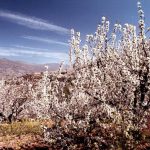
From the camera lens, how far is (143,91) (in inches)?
502

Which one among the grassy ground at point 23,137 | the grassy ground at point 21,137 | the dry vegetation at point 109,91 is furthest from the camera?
the grassy ground at point 21,137

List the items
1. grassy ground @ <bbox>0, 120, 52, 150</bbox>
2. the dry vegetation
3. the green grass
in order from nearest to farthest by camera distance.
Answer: the dry vegetation < grassy ground @ <bbox>0, 120, 52, 150</bbox> < the green grass

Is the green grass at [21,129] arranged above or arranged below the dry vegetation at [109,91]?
below

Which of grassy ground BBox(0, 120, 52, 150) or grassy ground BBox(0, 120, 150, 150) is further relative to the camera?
grassy ground BBox(0, 120, 52, 150)

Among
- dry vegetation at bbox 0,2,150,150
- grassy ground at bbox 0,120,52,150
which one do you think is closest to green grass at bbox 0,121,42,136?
grassy ground at bbox 0,120,52,150

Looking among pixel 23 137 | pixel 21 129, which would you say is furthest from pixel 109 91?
pixel 21 129

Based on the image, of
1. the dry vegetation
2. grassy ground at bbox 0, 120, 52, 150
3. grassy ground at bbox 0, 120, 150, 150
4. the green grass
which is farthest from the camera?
the green grass

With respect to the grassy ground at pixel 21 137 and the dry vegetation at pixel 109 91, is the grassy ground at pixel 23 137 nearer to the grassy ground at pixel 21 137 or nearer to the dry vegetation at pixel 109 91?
the grassy ground at pixel 21 137

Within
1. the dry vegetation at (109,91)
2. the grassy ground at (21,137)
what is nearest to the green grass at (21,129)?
the grassy ground at (21,137)

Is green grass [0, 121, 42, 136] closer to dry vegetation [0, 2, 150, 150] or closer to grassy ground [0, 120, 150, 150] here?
grassy ground [0, 120, 150, 150]

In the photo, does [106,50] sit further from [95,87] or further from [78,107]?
[78,107]

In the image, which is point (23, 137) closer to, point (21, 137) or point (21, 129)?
point (21, 137)

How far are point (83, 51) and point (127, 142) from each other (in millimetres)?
3933

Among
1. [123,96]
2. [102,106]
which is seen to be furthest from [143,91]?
[102,106]
